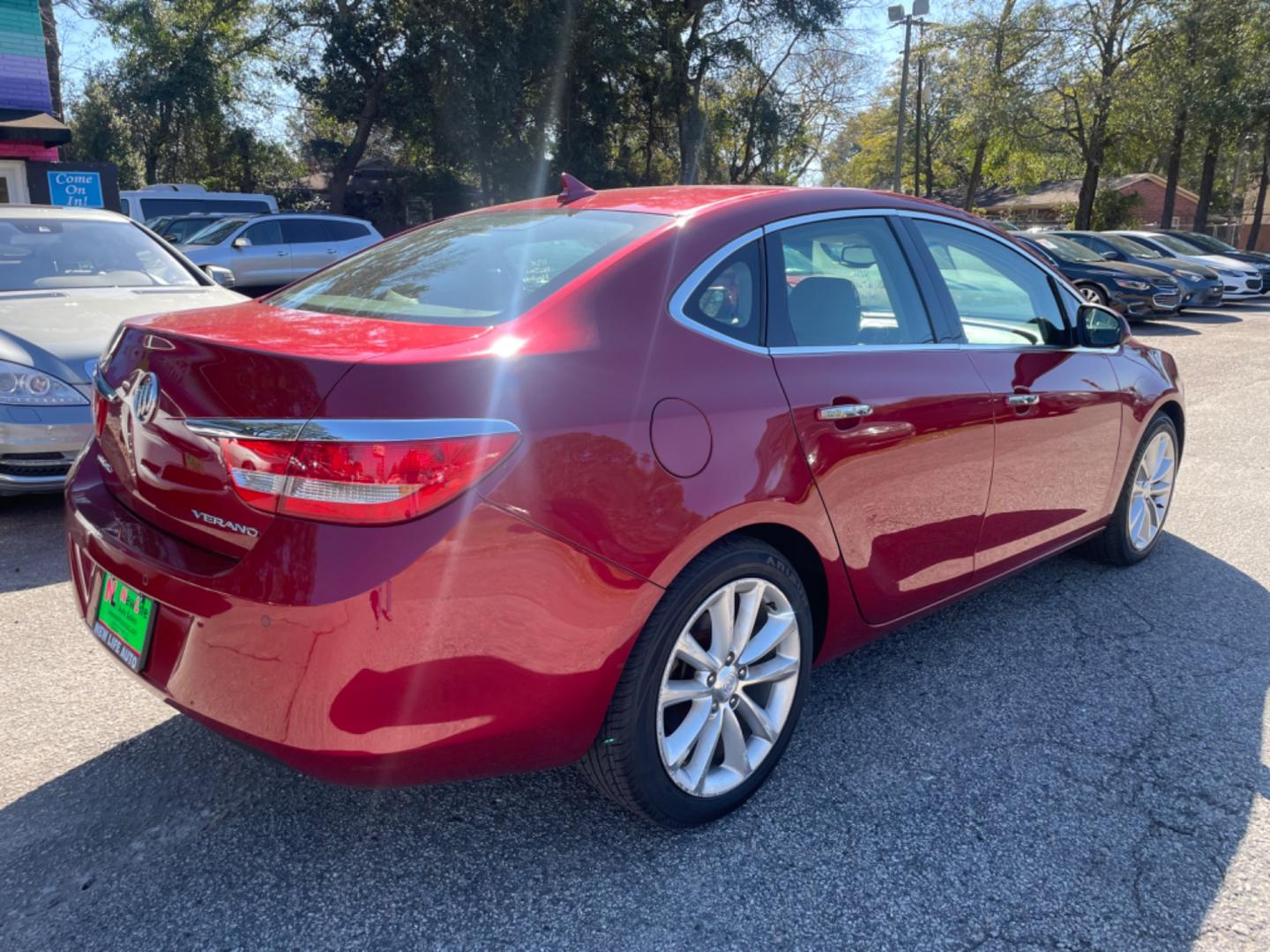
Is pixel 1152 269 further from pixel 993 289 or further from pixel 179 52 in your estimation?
pixel 179 52

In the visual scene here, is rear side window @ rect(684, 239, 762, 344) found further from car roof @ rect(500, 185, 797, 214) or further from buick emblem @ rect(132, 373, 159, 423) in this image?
buick emblem @ rect(132, 373, 159, 423)

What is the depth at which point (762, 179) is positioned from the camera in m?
35.7

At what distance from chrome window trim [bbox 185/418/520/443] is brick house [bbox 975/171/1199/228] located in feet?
186

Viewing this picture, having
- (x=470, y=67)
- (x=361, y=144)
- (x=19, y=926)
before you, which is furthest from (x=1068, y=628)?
(x=361, y=144)

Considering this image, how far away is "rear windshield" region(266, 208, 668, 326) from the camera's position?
2408 millimetres

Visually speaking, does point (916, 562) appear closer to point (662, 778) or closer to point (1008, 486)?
point (1008, 486)

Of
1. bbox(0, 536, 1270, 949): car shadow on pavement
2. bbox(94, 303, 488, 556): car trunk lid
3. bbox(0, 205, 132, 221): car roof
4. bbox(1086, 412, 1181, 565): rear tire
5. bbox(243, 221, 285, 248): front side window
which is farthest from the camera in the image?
bbox(243, 221, 285, 248): front side window

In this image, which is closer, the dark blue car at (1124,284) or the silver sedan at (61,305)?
the silver sedan at (61,305)

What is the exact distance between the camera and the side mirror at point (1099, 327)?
3805 mm

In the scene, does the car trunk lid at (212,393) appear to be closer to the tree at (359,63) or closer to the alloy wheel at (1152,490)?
the alloy wheel at (1152,490)

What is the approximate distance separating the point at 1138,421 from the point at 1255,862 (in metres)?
2.18

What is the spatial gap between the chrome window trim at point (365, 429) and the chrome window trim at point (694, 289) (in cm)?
62

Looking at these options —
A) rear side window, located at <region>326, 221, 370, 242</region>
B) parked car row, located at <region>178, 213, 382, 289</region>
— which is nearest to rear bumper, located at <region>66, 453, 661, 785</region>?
parked car row, located at <region>178, 213, 382, 289</region>

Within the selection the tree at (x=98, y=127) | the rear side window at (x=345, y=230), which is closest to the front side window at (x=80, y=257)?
the rear side window at (x=345, y=230)
